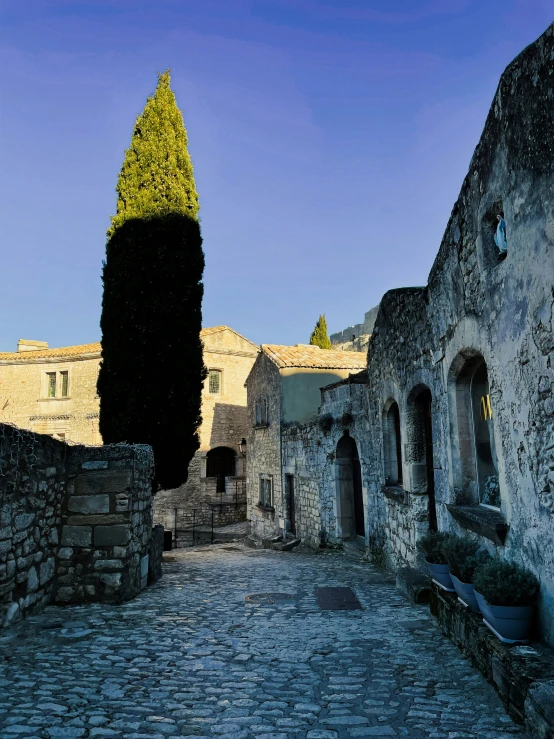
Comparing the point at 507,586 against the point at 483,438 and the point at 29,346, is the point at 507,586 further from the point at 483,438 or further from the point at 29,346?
the point at 29,346

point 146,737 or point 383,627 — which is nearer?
point 146,737

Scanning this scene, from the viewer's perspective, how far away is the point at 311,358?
18.0m

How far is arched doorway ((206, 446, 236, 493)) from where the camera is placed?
80.2 ft

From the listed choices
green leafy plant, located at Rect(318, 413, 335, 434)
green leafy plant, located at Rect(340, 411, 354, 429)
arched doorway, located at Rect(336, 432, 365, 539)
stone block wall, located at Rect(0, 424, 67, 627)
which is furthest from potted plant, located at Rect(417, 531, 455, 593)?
green leafy plant, located at Rect(318, 413, 335, 434)

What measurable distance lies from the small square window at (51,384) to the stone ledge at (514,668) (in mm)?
24288

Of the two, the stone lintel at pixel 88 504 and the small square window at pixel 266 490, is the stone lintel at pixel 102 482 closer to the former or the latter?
the stone lintel at pixel 88 504

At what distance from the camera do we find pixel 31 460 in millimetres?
5008

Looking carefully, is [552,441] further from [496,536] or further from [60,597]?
[60,597]

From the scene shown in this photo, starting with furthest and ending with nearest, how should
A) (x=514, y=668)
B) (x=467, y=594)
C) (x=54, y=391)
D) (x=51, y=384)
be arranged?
(x=51, y=384) < (x=54, y=391) < (x=467, y=594) < (x=514, y=668)

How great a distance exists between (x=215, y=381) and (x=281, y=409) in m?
8.73

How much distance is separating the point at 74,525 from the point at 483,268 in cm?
502

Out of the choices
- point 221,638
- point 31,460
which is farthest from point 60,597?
point 221,638

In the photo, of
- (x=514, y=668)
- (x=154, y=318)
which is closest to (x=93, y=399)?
(x=154, y=318)

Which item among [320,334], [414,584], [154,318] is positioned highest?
[320,334]
